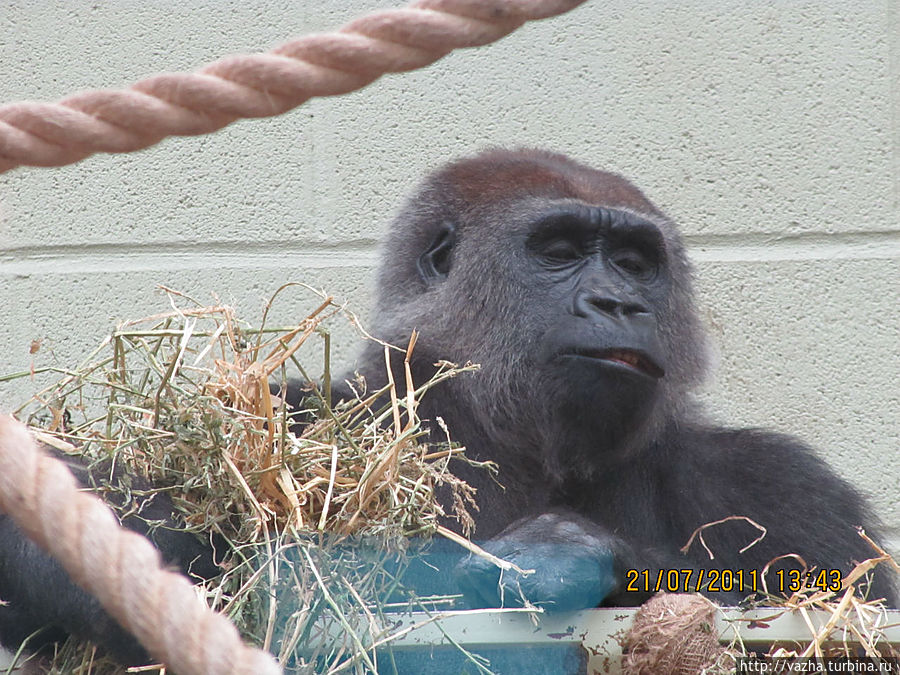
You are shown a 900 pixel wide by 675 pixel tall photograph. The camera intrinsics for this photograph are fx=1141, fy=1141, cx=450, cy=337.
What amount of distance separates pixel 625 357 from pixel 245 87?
4.39 ft

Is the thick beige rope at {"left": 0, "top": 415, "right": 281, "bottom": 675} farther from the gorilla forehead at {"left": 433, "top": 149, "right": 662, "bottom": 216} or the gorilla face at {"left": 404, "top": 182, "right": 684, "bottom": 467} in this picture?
the gorilla forehead at {"left": 433, "top": 149, "right": 662, "bottom": 216}

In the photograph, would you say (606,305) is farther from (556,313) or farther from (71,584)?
(71,584)

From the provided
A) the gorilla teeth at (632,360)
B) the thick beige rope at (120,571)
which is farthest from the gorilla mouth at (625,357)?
the thick beige rope at (120,571)


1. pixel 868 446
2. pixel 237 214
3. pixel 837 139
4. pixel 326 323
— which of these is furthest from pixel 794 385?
pixel 237 214

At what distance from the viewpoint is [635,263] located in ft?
9.41

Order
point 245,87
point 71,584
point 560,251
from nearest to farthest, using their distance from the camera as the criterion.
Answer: point 245,87
point 71,584
point 560,251

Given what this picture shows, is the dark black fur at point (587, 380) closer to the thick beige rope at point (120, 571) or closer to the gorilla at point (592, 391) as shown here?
the gorilla at point (592, 391)

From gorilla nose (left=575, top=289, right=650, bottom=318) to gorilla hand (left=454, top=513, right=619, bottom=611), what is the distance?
511 millimetres

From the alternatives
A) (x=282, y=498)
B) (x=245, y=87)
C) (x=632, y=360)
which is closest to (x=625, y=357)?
(x=632, y=360)

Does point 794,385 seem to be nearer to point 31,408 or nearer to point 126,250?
point 126,250

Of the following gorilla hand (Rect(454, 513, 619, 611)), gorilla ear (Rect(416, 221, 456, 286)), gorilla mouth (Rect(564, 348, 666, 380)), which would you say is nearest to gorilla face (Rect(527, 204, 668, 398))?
gorilla mouth (Rect(564, 348, 666, 380))

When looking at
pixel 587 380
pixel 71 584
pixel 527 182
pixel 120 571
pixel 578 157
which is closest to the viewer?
pixel 120 571

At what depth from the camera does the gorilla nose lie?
255 cm

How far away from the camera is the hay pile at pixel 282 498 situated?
5.97ft
